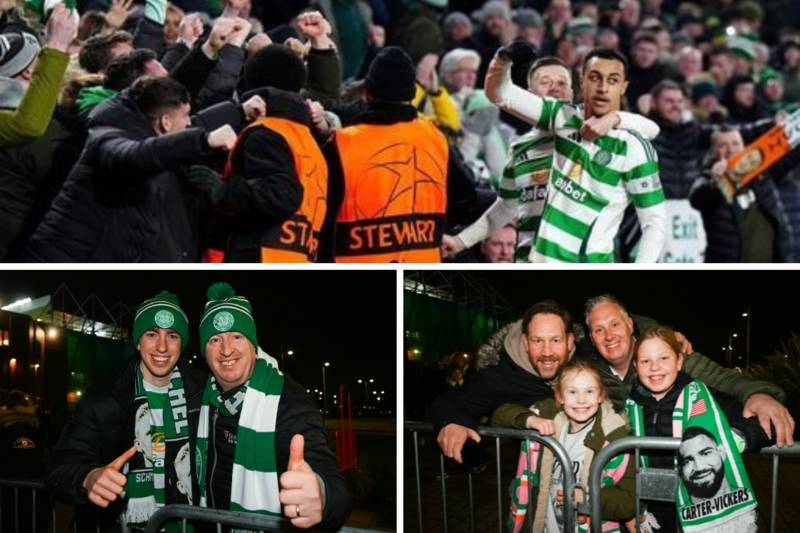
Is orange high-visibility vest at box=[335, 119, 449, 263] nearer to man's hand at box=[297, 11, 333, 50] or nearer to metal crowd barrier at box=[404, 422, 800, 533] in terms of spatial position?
man's hand at box=[297, 11, 333, 50]

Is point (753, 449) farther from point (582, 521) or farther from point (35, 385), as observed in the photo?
point (35, 385)

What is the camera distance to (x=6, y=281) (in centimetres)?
297

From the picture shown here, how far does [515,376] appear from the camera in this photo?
9.35 ft

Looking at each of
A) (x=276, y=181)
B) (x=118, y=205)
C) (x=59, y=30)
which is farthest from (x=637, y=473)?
(x=59, y=30)

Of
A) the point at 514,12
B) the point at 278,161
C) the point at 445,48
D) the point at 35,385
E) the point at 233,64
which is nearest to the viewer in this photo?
the point at 35,385

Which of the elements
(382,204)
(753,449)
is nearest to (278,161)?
(382,204)

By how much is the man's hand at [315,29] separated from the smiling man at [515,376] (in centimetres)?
144

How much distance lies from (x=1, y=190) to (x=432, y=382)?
5.49 ft

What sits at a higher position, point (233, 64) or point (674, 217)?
point (233, 64)

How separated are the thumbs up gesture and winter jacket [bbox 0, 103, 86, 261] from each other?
1.51m

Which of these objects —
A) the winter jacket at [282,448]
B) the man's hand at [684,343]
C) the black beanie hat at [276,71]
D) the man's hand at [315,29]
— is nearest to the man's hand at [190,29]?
the black beanie hat at [276,71]

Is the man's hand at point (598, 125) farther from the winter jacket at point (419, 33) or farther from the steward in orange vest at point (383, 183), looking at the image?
the winter jacket at point (419, 33)

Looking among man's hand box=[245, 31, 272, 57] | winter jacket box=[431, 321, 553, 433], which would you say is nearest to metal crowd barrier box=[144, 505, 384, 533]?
Answer: winter jacket box=[431, 321, 553, 433]

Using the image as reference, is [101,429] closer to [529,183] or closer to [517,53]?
[529,183]
